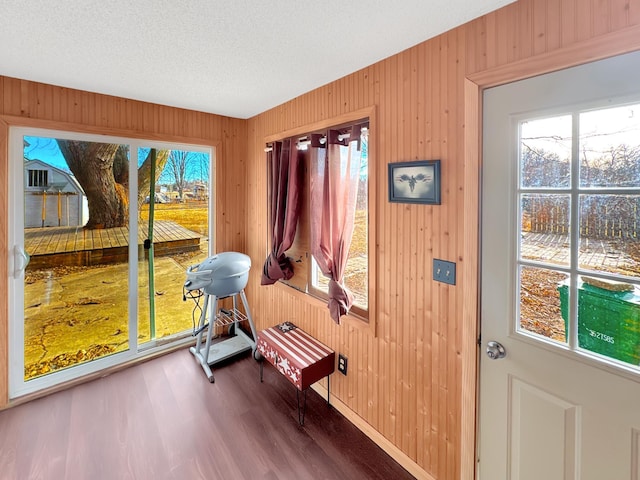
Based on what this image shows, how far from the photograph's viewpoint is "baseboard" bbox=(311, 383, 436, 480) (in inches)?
69.2

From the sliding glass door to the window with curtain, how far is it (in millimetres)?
1138

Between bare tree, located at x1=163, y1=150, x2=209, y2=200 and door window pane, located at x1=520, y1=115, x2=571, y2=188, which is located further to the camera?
bare tree, located at x1=163, y1=150, x2=209, y2=200

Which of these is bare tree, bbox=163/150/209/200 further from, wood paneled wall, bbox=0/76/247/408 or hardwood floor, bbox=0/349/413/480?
hardwood floor, bbox=0/349/413/480

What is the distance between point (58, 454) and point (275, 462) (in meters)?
1.36

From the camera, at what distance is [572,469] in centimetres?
122

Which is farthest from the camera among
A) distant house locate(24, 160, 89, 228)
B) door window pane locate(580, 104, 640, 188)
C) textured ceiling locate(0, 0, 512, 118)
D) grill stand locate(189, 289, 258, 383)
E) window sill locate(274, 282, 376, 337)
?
grill stand locate(189, 289, 258, 383)

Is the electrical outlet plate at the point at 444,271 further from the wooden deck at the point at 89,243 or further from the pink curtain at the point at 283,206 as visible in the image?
the wooden deck at the point at 89,243

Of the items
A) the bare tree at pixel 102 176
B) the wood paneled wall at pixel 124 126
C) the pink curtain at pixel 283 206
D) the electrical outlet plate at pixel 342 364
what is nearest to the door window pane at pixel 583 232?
the electrical outlet plate at pixel 342 364

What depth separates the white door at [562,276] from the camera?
1.08 metres

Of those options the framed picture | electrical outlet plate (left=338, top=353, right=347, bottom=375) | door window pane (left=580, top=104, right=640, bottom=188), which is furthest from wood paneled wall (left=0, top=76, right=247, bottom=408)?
door window pane (left=580, top=104, right=640, bottom=188)

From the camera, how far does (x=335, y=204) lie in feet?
7.18

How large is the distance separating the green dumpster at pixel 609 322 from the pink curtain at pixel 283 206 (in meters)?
1.91

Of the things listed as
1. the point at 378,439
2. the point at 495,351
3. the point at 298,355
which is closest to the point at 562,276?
the point at 495,351

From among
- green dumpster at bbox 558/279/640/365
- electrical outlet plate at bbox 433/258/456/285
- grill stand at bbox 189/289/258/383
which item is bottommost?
grill stand at bbox 189/289/258/383
